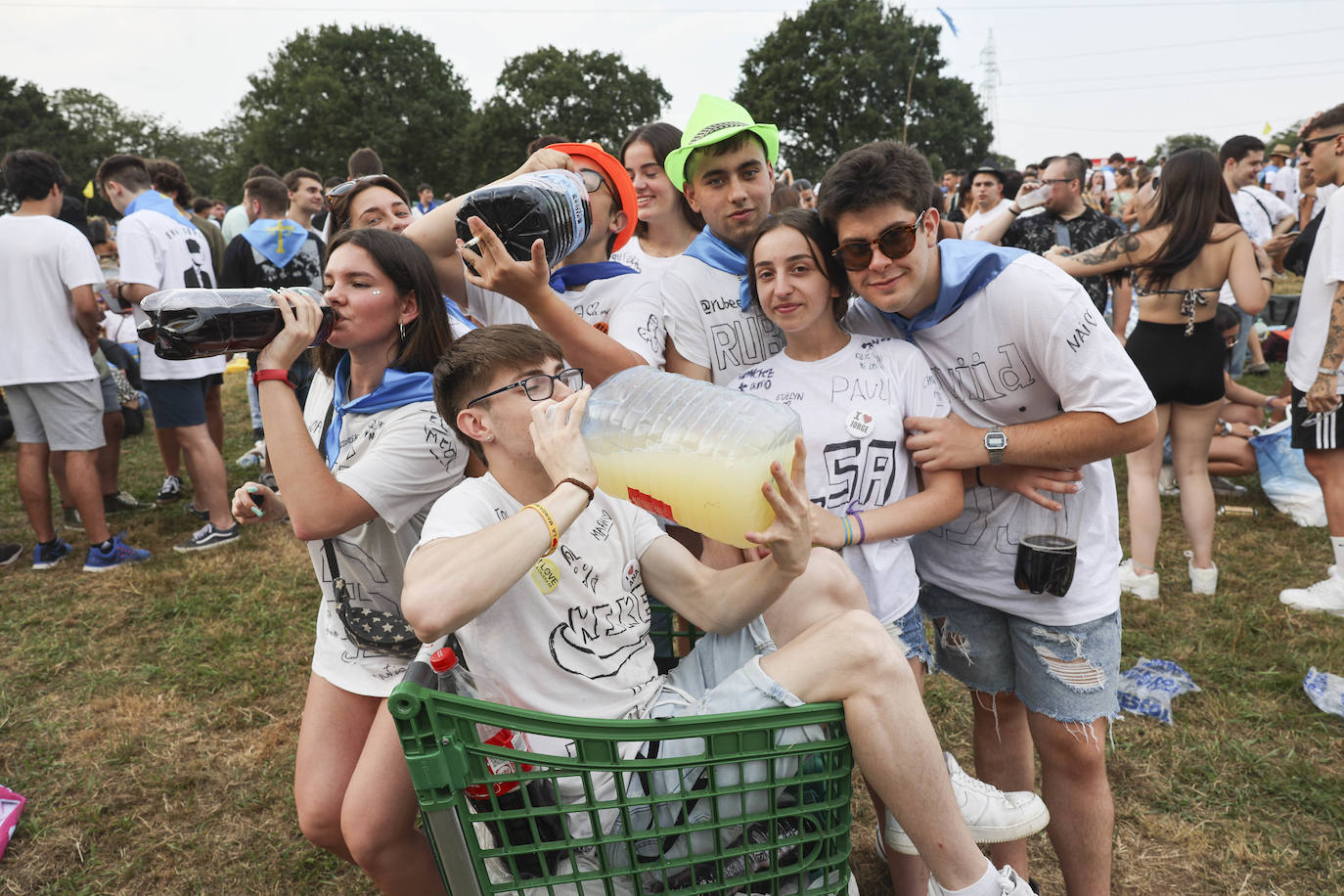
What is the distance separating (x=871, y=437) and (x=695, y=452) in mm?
620

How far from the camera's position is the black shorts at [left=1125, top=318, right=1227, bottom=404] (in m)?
4.29

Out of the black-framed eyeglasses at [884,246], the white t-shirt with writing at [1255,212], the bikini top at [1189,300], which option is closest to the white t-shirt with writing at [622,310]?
the black-framed eyeglasses at [884,246]

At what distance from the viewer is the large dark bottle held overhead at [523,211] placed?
1.91 meters

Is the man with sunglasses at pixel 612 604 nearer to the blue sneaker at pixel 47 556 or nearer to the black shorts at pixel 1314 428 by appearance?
the black shorts at pixel 1314 428

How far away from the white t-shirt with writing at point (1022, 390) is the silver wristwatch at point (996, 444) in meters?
0.15

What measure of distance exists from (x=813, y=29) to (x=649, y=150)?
1687 inches

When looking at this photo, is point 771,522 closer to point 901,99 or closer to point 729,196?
point 729,196

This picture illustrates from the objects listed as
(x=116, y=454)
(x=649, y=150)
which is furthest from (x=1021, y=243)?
(x=116, y=454)

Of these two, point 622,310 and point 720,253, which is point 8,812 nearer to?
point 622,310

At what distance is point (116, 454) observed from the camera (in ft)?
21.0

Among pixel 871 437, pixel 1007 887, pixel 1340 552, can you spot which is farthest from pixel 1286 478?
pixel 1007 887

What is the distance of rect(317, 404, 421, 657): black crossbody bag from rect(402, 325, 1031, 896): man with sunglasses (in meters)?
0.51

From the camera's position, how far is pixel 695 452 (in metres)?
1.60

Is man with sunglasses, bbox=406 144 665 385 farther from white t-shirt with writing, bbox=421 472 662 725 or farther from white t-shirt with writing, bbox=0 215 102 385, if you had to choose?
white t-shirt with writing, bbox=0 215 102 385
